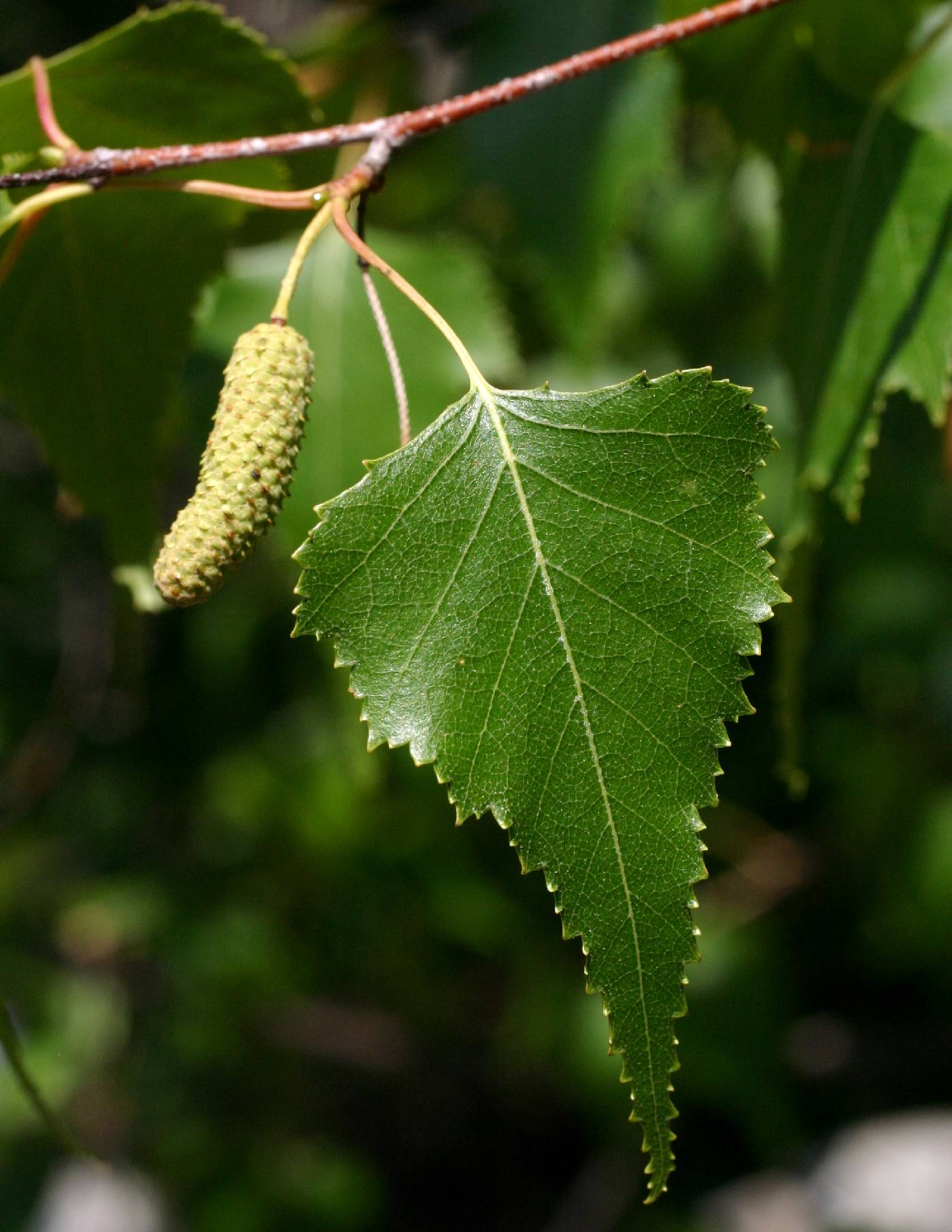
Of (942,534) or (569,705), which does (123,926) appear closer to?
(942,534)

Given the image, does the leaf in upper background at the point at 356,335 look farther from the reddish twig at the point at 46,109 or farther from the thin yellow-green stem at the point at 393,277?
the thin yellow-green stem at the point at 393,277

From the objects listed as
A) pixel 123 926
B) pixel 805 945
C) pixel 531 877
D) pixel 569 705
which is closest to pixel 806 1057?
pixel 805 945

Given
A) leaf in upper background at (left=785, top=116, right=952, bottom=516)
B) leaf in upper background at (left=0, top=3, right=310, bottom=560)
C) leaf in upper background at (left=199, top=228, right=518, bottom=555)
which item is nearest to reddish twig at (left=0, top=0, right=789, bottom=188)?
leaf in upper background at (left=0, top=3, right=310, bottom=560)

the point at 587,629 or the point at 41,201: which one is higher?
the point at 41,201

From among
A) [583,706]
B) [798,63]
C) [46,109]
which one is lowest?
[583,706]

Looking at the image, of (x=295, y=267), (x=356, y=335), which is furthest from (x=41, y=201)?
(x=356, y=335)

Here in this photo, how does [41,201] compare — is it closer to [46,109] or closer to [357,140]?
[46,109]

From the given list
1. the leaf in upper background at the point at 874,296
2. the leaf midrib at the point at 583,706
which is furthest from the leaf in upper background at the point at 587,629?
the leaf in upper background at the point at 874,296
